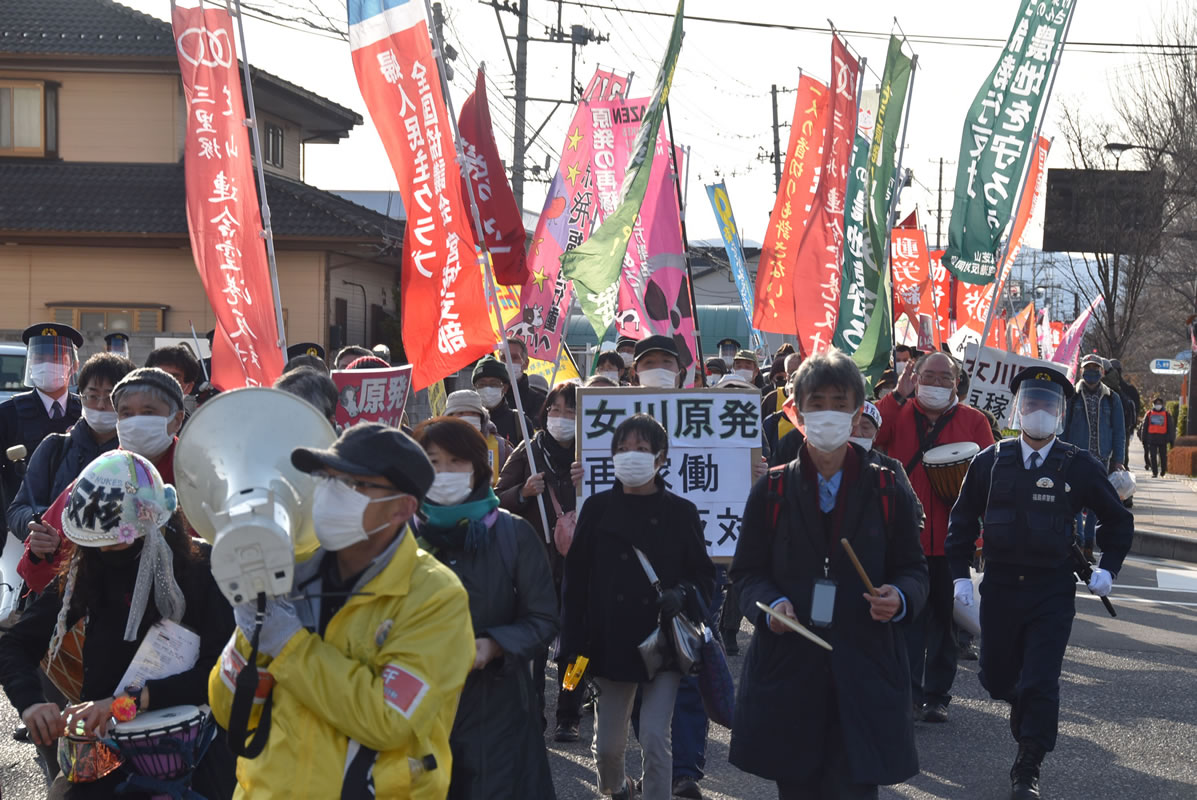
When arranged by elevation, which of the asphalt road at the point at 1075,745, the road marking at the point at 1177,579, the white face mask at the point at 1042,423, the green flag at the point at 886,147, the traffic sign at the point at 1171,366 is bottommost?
the road marking at the point at 1177,579

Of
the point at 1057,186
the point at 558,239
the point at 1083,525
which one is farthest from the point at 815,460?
the point at 1057,186

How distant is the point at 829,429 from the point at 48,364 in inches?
197

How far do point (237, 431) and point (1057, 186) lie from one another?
2397 centimetres

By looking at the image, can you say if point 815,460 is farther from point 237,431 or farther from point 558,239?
point 558,239

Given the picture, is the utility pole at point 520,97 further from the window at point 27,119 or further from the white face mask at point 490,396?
the white face mask at point 490,396

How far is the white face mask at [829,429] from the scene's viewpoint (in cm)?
449

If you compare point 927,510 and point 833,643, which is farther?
point 927,510

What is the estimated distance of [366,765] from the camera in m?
2.89

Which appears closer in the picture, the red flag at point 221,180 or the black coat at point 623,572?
the black coat at point 623,572

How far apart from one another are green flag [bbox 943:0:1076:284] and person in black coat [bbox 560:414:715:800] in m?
5.89

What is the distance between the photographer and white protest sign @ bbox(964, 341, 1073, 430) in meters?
10.3

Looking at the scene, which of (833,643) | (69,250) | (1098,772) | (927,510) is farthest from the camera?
(69,250)

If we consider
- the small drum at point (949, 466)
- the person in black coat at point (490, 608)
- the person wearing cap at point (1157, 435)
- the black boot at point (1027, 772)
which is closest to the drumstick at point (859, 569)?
the person in black coat at point (490, 608)

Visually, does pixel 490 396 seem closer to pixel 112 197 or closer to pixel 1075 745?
pixel 1075 745
